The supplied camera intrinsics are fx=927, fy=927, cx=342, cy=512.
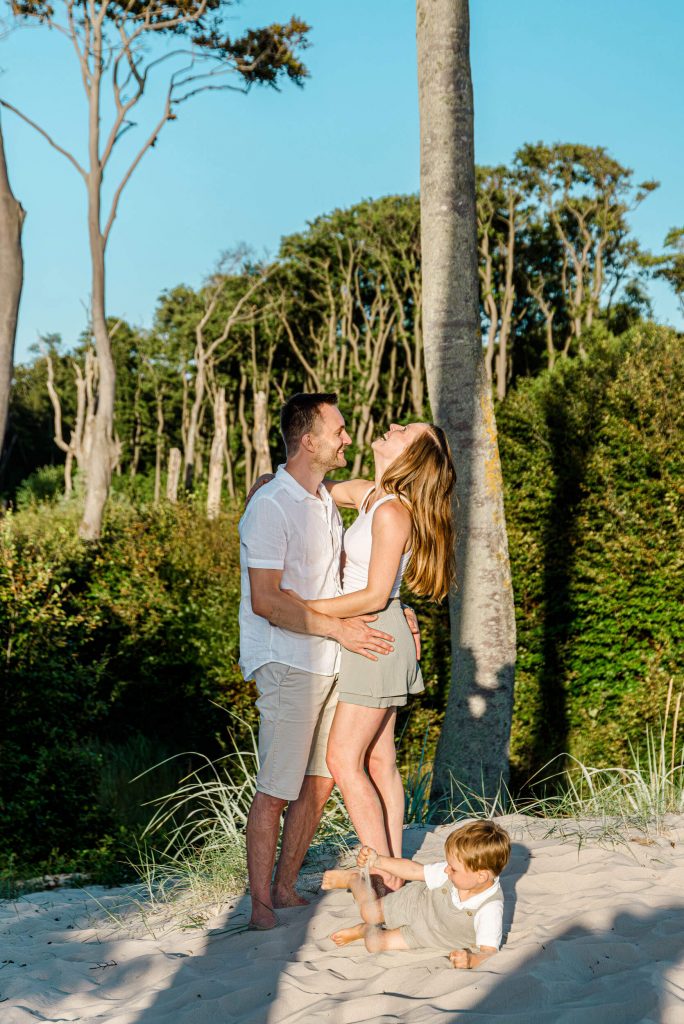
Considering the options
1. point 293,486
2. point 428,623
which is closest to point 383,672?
point 293,486

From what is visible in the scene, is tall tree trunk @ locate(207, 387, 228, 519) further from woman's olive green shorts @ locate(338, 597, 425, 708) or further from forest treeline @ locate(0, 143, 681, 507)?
woman's olive green shorts @ locate(338, 597, 425, 708)

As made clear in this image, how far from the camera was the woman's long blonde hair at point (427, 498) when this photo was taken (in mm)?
3430

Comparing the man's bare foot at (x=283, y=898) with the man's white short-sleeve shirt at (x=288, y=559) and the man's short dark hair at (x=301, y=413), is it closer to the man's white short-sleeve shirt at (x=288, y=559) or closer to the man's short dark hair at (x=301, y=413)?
the man's white short-sleeve shirt at (x=288, y=559)

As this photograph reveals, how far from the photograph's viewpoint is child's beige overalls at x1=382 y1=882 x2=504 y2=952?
3043 millimetres

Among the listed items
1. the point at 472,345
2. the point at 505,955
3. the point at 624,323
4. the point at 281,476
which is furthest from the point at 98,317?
the point at 624,323

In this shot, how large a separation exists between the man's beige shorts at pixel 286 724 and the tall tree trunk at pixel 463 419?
101 inches

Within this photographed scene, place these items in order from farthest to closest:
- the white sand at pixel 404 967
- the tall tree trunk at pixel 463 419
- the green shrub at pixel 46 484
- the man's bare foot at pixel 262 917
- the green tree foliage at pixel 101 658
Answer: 1. the green shrub at pixel 46 484
2. the green tree foliage at pixel 101 658
3. the tall tree trunk at pixel 463 419
4. the man's bare foot at pixel 262 917
5. the white sand at pixel 404 967

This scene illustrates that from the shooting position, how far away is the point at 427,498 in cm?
344

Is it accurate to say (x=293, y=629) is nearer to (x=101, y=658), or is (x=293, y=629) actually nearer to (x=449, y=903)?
(x=449, y=903)

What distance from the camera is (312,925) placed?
351cm

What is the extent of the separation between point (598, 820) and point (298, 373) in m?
30.8

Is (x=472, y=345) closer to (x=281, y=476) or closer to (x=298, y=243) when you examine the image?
(x=281, y=476)

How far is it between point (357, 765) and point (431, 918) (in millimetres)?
611

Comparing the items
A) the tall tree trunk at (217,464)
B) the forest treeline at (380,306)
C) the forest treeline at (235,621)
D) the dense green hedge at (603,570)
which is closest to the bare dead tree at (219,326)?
the forest treeline at (380,306)
